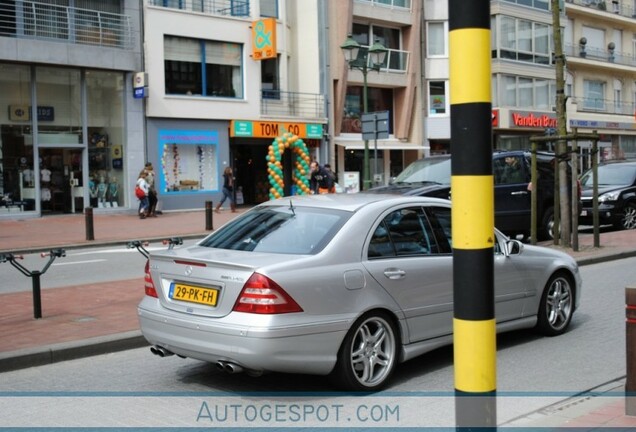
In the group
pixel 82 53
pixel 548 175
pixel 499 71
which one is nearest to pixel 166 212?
pixel 82 53

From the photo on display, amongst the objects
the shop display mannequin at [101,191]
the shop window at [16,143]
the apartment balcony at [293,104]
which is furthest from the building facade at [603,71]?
the shop window at [16,143]

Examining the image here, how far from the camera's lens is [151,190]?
2644cm

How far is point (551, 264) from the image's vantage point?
7758 mm

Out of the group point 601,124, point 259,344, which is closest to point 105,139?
point 259,344

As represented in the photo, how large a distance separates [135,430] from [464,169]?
134 inches

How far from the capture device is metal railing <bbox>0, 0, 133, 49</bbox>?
2553 centimetres

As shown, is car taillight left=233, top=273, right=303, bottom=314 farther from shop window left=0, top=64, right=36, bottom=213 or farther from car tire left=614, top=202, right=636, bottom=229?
shop window left=0, top=64, right=36, bottom=213

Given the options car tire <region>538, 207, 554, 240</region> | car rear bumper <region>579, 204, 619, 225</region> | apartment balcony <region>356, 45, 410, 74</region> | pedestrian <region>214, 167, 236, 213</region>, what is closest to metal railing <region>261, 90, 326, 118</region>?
apartment balcony <region>356, 45, 410, 74</region>

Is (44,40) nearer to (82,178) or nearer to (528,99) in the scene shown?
(82,178)

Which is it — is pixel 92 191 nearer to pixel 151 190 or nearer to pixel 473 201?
pixel 151 190

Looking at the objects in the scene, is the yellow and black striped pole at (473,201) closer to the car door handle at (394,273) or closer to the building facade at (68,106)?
the car door handle at (394,273)

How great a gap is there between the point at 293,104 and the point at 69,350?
28149 mm

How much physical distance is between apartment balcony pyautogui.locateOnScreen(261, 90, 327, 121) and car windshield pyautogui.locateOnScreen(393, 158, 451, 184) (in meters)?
17.6

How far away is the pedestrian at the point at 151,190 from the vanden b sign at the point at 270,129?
490 cm
